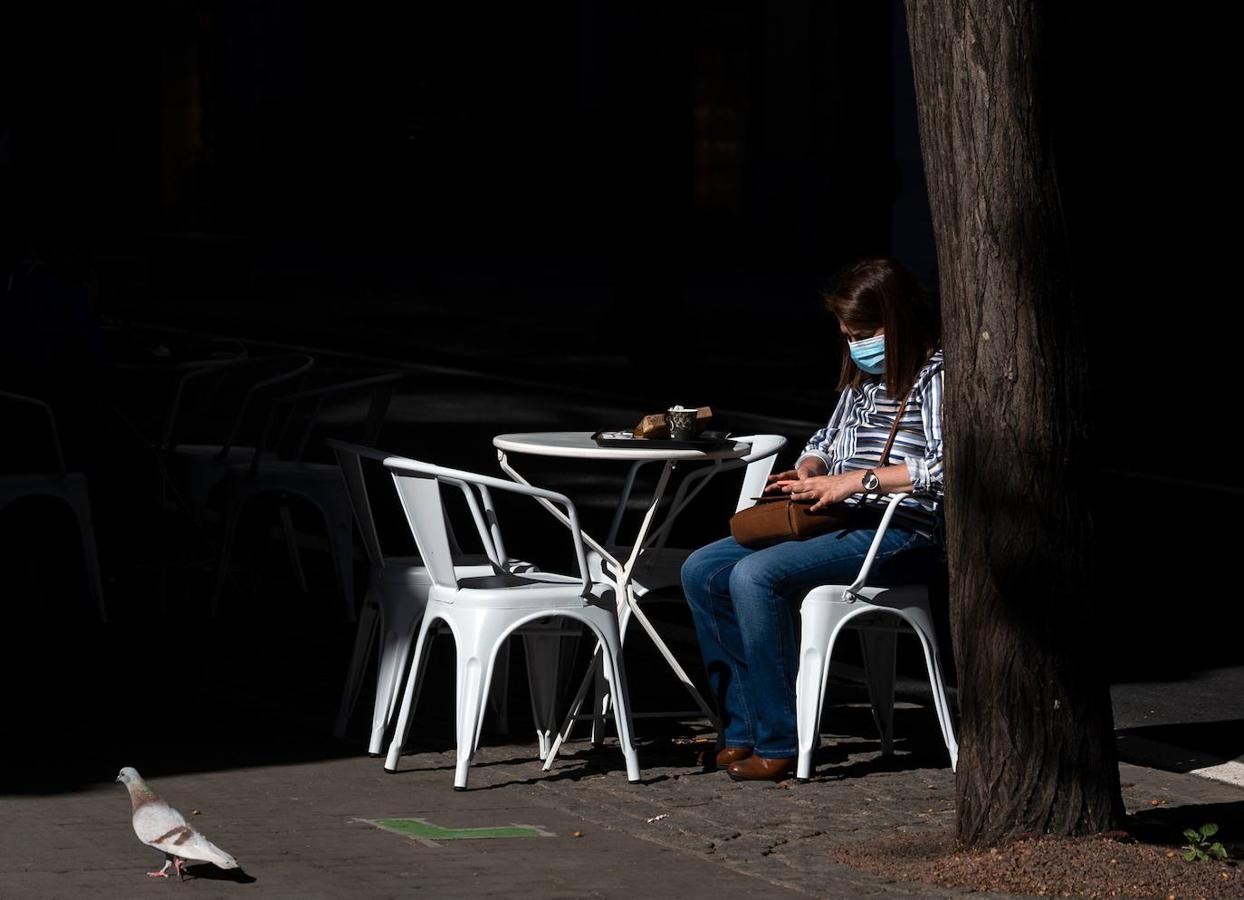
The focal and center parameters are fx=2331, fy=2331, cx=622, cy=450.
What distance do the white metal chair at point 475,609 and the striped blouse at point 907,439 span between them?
802mm

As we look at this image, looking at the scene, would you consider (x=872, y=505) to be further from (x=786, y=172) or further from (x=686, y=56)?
(x=786, y=172)

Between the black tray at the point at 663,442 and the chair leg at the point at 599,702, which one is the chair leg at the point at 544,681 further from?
the black tray at the point at 663,442

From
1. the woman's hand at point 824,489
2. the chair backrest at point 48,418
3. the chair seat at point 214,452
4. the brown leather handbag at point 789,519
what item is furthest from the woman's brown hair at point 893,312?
the chair seat at point 214,452

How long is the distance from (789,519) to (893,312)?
65cm

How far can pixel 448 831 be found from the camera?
19.0 feet

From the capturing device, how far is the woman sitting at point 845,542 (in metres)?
6.49

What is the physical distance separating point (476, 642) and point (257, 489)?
2572mm

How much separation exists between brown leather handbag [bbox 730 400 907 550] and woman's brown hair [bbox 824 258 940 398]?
11cm

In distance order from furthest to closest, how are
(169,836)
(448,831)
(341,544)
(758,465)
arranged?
(341,544)
(758,465)
(448,831)
(169,836)

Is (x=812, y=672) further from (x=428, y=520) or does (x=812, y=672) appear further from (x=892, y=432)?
(x=428, y=520)

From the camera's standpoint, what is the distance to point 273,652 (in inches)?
319

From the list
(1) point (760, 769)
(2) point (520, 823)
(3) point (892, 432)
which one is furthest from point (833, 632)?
(2) point (520, 823)

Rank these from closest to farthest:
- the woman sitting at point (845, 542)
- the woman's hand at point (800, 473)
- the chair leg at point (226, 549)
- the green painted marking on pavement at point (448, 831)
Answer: the green painted marking on pavement at point (448, 831), the woman sitting at point (845, 542), the woman's hand at point (800, 473), the chair leg at point (226, 549)

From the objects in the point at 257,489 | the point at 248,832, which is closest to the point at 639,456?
the point at 248,832
